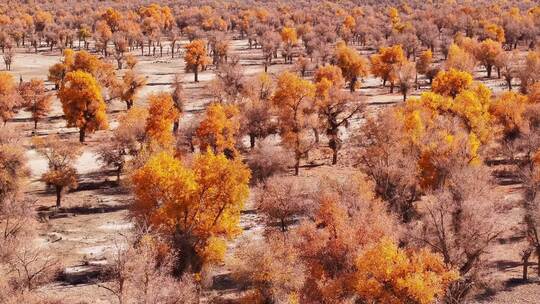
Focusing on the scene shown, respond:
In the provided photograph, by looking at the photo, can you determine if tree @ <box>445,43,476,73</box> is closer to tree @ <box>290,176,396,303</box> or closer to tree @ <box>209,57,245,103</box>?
tree @ <box>209,57,245,103</box>

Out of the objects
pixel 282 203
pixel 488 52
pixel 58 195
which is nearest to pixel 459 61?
pixel 488 52

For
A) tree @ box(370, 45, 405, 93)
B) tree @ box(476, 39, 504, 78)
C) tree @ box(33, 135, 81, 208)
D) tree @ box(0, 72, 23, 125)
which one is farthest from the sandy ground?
tree @ box(476, 39, 504, 78)

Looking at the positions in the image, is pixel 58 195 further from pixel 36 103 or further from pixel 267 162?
pixel 36 103

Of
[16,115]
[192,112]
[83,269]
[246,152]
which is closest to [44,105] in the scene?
[16,115]

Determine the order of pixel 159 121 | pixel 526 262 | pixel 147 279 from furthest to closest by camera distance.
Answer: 1. pixel 159 121
2. pixel 526 262
3. pixel 147 279

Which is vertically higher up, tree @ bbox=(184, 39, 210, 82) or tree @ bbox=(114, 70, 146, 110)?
tree @ bbox=(184, 39, 210, 82)

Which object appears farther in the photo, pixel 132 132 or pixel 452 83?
pixel 452 83

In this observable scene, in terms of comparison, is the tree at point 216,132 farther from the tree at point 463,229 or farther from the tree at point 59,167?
the tree at point 463,229

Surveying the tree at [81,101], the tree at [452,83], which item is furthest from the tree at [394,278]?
the tree at [452,83]
